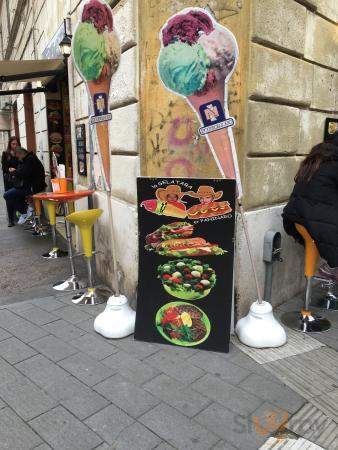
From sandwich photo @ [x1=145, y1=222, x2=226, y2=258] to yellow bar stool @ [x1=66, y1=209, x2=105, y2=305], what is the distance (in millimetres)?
970

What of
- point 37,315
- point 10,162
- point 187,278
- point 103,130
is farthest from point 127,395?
point 10,162

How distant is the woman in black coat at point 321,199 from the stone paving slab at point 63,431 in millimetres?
2268

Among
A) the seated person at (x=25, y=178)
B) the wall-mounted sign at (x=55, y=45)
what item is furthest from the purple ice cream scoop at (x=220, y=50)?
the seated person at (x=25, y=178)

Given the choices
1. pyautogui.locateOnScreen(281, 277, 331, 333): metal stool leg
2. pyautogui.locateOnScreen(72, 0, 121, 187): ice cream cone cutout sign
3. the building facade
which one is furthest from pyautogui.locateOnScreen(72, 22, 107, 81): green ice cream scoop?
pyautogui.locateOnScreen(281, 277, 331, 333): metal stool leg

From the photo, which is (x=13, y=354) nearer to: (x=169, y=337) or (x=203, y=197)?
(x=169, y=337)

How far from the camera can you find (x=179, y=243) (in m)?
3.27

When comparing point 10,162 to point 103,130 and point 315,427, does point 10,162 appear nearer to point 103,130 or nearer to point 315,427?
point 103,130

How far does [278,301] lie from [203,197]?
171cm

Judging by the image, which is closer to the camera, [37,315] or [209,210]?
[209,210]

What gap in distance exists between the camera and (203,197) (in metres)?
3.15

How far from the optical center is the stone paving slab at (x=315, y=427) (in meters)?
2.27

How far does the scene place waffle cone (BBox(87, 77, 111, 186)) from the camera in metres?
3.77

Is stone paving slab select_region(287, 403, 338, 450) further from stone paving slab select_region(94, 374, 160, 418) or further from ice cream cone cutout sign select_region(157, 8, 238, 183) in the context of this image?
ice cream cone cutout sign select_region(157, 8, 238, 183)

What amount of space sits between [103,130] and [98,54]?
27.5 inches
